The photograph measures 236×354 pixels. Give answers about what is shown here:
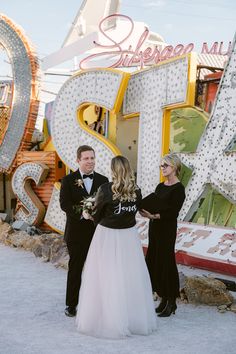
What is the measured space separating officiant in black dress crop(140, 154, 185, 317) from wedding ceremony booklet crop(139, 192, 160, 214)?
4 centimetres

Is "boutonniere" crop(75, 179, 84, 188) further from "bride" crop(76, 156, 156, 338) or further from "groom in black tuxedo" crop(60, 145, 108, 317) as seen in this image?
"bride" crop(76, 156, 156, 338)

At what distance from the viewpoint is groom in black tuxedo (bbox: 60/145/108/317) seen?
4539 millimetres

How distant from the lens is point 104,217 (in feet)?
13.3

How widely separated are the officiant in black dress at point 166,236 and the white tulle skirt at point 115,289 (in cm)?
53

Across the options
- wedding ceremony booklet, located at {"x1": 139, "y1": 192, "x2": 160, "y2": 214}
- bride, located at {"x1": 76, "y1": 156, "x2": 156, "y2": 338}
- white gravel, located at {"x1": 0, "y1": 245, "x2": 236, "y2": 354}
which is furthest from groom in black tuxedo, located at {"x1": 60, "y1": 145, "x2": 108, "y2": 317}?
wedding ceremony booklet, located at {"x1": 139, "y1": 192, "x2": 160, "y2": 214}

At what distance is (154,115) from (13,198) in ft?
21.9

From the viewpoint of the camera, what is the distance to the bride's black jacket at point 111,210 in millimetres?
3963

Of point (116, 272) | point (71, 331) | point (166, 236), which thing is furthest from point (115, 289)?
point (166, 236)

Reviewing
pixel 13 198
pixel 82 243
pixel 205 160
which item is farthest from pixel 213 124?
pixel 13 198

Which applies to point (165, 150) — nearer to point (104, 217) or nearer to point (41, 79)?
point (104, 217)

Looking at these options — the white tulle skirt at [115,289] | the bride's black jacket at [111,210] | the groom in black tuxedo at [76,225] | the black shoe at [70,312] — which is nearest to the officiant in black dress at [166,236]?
the bride's black jacket at [111,210]

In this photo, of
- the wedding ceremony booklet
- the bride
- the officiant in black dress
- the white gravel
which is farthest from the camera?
the officiant in black dress

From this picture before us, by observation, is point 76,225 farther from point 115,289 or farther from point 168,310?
point 168,310

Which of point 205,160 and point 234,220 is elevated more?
point 205,160
